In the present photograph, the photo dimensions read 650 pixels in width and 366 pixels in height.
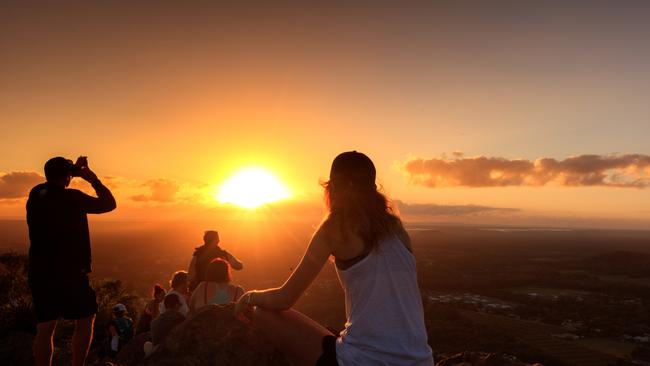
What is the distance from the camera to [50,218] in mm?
4648

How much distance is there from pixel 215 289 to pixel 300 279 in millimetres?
3227

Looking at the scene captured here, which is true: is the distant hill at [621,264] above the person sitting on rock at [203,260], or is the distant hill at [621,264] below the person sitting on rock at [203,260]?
below

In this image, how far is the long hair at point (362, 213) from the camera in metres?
3.00

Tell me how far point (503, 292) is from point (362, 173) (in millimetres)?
109411

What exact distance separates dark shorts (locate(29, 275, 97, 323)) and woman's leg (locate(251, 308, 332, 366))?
218cm

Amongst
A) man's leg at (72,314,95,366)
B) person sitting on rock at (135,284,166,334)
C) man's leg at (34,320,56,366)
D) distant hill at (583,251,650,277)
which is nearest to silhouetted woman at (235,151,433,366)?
man's leg at (72,314,95,366)

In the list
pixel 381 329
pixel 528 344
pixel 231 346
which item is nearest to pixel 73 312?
pixel 231 346

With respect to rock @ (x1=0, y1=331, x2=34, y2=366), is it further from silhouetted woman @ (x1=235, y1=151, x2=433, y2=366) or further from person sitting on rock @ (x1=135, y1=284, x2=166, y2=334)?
silhouetted woman @ (x1=235, y1=151, x2=433, y2=366)

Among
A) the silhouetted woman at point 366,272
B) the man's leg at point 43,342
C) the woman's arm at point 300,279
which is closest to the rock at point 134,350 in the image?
the man's leg at point 43,342

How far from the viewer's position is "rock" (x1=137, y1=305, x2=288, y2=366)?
4199mm

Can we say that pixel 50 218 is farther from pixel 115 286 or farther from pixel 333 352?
pixel 115 286

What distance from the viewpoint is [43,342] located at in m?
4.77

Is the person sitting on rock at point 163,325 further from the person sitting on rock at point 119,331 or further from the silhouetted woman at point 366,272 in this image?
the person sitting on rock at point 119,331

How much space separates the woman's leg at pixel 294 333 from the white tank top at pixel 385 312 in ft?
1.30
